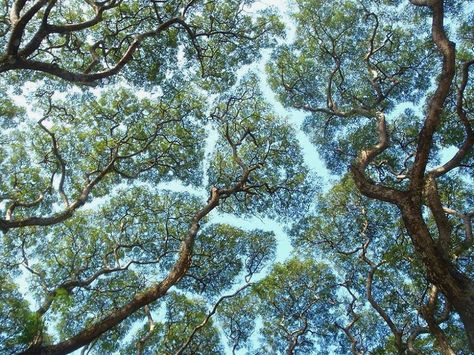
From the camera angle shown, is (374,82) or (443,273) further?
(374,82)

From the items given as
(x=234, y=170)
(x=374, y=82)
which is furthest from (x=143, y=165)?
(x=374, y=82)

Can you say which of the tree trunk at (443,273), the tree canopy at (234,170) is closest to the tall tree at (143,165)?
the tree canopy at (234,170)

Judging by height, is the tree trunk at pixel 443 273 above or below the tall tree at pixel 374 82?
below

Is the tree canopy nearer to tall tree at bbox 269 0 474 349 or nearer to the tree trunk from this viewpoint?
tall tree at bbox 269 0 474 349

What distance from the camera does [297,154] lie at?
15922mm

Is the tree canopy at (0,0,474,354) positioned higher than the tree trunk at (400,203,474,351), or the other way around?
the tree canopy at (0,0,474,354)

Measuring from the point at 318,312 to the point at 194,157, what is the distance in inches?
292

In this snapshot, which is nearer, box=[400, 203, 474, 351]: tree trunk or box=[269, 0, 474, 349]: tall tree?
box=[400, 203, 474, 351]: tree trunk

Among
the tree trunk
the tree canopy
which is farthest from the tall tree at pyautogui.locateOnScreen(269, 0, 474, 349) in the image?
the tree trunk

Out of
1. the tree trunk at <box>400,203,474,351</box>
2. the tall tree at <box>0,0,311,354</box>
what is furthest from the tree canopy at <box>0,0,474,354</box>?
the tree trunk at <box>400,203,474,351</box>

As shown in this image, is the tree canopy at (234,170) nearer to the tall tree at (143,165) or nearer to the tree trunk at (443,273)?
the tall tree at (143,165)

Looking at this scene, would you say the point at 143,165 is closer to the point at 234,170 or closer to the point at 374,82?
the point at 234,170

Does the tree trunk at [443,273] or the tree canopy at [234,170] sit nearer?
the tree trunk at [443,273]

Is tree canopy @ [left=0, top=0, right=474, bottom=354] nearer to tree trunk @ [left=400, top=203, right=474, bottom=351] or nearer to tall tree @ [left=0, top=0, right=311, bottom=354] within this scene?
tall tree @ [left=0, top=0, right=311, bottom=354]
